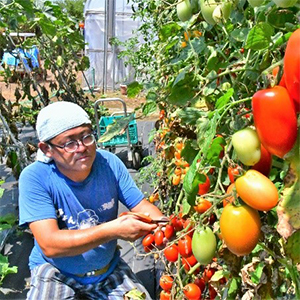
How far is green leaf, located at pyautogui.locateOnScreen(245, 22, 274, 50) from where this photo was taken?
54 centimetres

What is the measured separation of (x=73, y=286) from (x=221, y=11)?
1.24 m

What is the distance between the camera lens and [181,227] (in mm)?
1203

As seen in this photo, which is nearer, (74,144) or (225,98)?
(225,98)

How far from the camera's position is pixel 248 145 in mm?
546

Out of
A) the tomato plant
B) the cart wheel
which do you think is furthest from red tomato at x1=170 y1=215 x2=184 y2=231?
the cart wheel

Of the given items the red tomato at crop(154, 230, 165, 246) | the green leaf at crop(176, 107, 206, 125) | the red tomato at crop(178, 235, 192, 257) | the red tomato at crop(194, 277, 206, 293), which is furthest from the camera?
the red tomato at crop(154, 230, 165, 246)

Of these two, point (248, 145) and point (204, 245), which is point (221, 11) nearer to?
point (248, 145)

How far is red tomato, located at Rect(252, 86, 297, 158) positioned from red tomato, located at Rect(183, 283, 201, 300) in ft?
2.33

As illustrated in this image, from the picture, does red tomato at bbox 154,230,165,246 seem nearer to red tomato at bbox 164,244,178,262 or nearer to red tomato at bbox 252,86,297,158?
red tomato at bbox 164,244,178,262

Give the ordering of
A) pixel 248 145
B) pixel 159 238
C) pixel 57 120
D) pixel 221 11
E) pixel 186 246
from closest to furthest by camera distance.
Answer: pixel 248 145 < pixel 221 11 < pixel 186 246 < pixel 159 238 < pixel 57 120

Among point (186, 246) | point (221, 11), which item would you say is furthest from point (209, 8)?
point (186, 246)

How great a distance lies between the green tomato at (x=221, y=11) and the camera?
68cm

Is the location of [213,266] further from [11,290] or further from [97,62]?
[97,62]

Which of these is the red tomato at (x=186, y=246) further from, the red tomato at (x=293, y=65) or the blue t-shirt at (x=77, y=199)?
the red tomato at (x=293, y=65)
